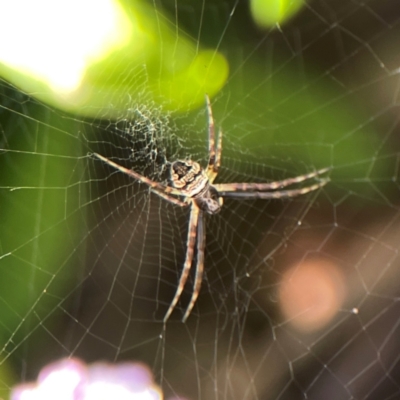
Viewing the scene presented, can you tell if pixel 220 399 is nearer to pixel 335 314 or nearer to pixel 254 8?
pixel 335 314

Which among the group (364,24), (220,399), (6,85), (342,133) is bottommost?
(220,399)

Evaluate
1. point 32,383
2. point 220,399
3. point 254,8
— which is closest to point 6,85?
point 254,8

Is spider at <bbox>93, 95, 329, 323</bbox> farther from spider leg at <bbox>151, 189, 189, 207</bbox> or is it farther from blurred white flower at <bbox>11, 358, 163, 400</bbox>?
blurred white flower at <bbox>11, 358, 163, 400</bbox>

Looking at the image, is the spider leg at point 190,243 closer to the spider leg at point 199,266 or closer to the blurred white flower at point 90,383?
the spider leg at point 199,266

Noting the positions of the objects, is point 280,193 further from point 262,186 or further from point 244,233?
point 244,233

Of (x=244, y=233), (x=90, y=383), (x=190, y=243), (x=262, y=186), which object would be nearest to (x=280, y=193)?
(x=262, y=186)
